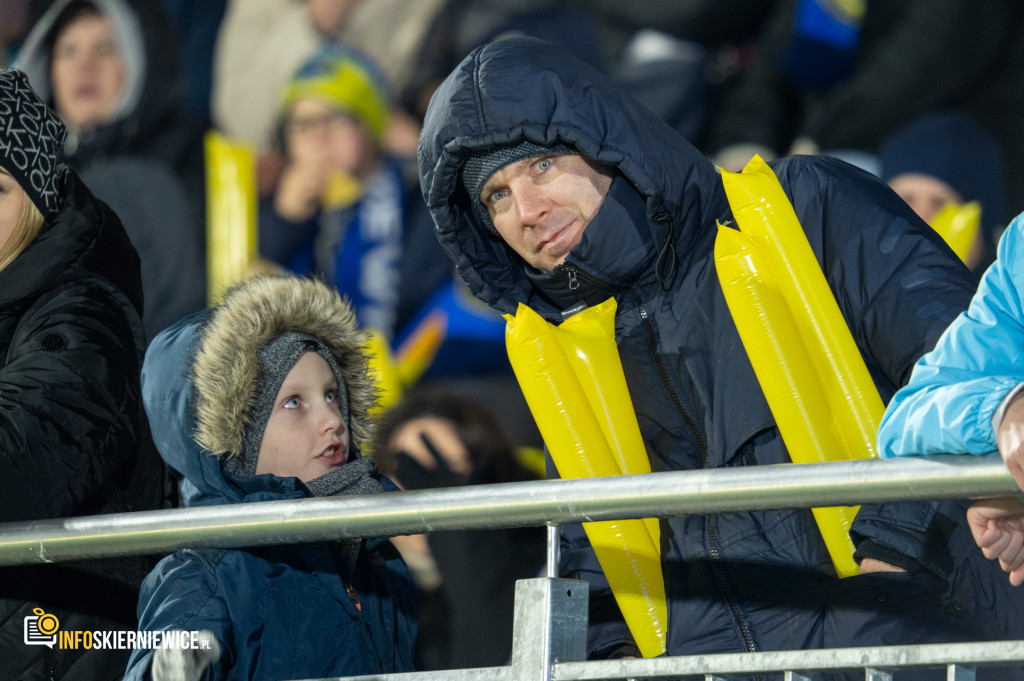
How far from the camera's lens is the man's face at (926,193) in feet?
18.1

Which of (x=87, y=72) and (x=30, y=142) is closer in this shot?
(x=30, y=142)

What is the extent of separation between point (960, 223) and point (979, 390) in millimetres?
4100

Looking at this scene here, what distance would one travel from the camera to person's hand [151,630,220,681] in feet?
6.33

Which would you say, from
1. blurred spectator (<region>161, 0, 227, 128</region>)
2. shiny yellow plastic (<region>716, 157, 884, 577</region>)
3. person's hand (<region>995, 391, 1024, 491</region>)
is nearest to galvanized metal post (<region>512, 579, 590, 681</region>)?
shiny yellow plastic (<region>716, 157, 884, 577</region>)

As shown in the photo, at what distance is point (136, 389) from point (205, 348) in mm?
150

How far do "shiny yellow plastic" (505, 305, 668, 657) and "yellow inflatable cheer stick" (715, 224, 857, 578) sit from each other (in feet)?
0.92

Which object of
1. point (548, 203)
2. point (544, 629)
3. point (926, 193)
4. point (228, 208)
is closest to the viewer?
point (544, 629)

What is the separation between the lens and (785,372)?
6.72 ft

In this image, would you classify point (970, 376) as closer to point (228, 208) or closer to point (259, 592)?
point (259, 592)

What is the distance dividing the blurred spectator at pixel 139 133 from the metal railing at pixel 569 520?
419 cm

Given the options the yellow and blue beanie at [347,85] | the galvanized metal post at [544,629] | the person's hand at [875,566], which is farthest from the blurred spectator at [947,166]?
the galvanized metal post at [544,629]

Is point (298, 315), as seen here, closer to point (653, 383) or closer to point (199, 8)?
point (653, 383)

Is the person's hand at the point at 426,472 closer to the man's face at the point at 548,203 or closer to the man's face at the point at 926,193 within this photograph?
the man's face at the point at 548,203

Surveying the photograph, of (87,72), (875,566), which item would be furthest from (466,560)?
(87,72)
